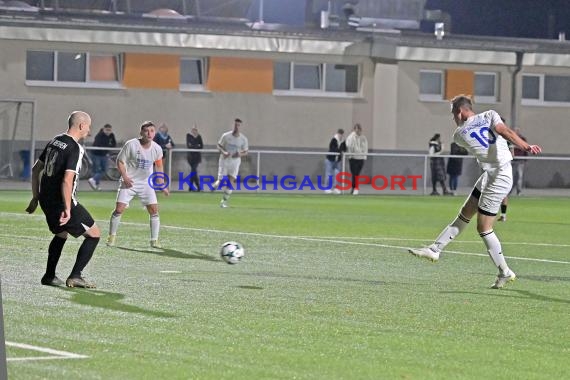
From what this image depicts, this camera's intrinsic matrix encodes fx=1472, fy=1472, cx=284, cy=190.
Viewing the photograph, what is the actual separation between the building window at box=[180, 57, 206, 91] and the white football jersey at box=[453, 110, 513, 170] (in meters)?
33.1

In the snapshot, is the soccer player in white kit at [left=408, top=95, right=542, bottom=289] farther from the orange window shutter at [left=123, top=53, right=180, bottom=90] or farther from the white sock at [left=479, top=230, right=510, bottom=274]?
the orange window shutter at [left=123, top=53, right=180, bottom=90]

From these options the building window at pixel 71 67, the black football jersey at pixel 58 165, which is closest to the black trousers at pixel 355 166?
the building window at pixel 71 67

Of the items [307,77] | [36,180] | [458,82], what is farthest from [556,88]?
[36,180]

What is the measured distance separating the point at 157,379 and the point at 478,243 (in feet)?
48.7

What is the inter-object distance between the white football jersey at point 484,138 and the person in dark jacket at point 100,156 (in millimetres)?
24731

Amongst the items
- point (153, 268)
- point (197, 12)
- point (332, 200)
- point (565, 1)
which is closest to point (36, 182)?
point (153, 268)

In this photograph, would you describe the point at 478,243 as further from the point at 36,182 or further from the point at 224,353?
the point at 224,353

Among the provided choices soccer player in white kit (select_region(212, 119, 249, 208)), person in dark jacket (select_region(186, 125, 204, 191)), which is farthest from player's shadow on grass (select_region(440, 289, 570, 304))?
person in dark jacket (select_region(186, 125, 204, 191))

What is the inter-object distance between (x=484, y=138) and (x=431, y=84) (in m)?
36.9

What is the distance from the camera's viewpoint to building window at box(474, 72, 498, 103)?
52.8 m

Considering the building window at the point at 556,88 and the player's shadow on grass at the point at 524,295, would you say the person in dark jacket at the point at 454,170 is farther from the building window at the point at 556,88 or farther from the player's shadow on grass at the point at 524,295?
the player's shadow on grass at the point at 524,295

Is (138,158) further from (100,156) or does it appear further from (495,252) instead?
(100,156)

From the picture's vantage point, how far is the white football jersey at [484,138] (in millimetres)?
15430

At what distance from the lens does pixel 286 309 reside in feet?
41.9
